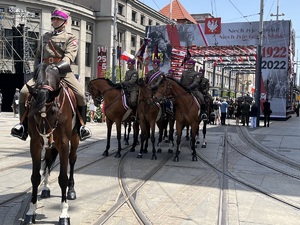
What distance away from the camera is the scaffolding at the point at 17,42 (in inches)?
1244

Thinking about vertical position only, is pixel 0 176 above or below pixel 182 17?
below

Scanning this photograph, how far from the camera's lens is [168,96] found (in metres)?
10.2

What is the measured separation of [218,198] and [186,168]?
2709 mm

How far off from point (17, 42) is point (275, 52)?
922 inches

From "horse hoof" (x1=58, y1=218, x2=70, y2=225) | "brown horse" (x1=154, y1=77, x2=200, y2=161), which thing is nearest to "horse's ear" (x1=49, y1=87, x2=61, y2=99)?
"horse hoof" (x1=58, y1=218, x2=70, y2=225)

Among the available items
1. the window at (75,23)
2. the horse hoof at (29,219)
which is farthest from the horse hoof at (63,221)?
the window at (75,23)

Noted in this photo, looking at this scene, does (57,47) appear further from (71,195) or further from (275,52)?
(275,52)

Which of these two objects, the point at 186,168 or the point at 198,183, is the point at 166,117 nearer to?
the point at 186,168

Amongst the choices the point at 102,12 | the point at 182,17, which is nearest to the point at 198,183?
the point at 102,12

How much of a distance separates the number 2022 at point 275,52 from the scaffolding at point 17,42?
20.2 meters

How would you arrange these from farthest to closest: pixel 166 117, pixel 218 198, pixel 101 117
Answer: pixel 101 117 → pixel 166 117 → pixel 218 198

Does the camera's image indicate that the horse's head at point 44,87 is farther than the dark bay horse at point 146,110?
No

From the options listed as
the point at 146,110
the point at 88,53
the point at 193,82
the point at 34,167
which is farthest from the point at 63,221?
the point at 88,53

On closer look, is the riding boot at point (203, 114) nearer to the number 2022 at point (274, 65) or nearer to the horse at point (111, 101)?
the horse at point (111, 101)
